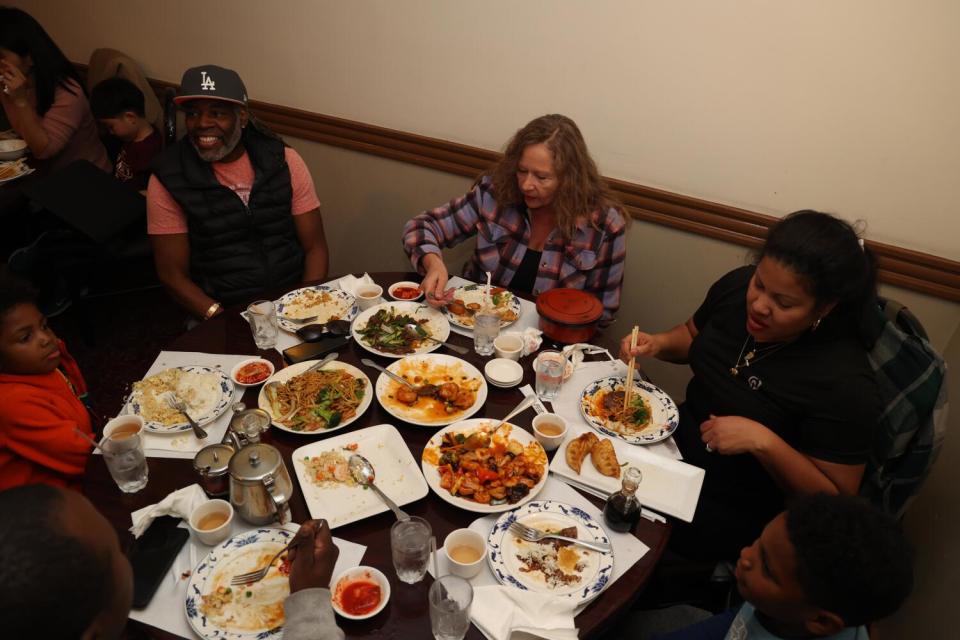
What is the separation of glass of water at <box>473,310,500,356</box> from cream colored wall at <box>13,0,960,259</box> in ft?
5.14

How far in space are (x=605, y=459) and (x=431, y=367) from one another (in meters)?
0.79

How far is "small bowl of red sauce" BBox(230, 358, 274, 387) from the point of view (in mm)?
2064

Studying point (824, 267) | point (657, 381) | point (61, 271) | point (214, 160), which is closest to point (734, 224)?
point (657, 381)

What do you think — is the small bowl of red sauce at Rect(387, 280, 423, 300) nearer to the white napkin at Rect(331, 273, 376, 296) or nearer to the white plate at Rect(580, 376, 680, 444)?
the white napkin at Rect(331, 273, 376, 296)

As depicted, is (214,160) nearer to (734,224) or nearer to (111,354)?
(111,354)

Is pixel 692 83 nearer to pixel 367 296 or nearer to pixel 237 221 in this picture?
pixel 367 296

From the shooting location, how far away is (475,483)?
5.73ft

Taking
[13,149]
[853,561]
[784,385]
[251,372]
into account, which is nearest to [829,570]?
[853,561]

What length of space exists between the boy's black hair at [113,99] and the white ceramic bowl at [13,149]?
0.49 m

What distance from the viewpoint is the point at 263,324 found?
7.41ft

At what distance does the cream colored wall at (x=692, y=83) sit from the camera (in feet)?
8.80

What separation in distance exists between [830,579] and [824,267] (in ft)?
3.14

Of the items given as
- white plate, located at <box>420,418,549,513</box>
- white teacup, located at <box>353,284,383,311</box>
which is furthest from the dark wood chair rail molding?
white plate, located at <box>420,418,549,513</box>

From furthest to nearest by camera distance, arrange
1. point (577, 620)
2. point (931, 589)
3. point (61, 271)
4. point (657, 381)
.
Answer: point (657, 381), point (61, 271), point (931, 589), point (577, 620)
